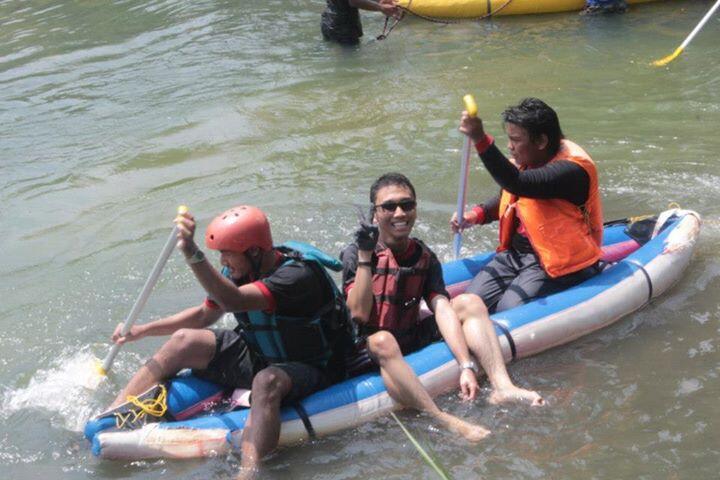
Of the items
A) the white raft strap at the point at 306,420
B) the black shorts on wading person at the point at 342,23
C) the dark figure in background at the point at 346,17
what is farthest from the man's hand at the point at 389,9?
the white raft strap at the point at 306,420

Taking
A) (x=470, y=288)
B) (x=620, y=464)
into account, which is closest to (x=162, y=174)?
(x=470, y=288)

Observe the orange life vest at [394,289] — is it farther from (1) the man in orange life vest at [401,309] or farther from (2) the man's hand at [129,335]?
(2) the man's hand at [129,335]

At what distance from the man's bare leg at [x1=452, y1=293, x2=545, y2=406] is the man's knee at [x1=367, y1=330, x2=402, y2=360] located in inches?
15.7

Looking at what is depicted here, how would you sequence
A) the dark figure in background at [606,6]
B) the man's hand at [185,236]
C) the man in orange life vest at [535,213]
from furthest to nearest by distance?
1. the dark figure in background at [606,6]
2. the man in orange life vest at [535,213]
3. the man's hand at [185,236]

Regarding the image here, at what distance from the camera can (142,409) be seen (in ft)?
13.9

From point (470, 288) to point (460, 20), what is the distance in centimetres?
755

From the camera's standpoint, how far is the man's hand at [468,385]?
430 centimetres

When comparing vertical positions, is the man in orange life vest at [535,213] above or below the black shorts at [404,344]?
above

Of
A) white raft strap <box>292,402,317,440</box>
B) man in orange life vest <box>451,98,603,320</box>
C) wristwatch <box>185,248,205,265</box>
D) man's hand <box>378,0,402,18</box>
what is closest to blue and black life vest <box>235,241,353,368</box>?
white raft strap <box>292,402,317,440</box>

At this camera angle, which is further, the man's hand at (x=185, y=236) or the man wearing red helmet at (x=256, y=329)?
the man wearing red helmet at (x=256, y=329)

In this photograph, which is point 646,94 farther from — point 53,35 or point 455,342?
point 53,35

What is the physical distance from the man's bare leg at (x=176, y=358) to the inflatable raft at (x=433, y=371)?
10 cm

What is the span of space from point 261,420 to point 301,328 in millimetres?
433

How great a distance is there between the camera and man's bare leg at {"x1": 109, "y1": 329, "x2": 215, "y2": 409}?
169 inches
